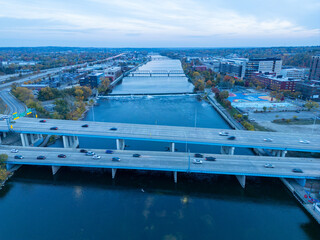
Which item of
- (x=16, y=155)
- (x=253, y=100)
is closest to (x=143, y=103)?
(x=253, y=100)

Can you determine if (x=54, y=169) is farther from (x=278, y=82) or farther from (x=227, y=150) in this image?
(x=278, y=82)

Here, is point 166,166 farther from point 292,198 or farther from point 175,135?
point 292,198

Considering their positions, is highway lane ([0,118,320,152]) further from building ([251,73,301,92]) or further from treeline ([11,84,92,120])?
building ([251,73,301,92])

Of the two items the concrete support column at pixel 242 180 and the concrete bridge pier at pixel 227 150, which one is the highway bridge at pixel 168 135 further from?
the concrete support column at pixel 242 180

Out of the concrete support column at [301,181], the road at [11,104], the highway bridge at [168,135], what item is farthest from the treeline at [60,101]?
the concrete support column at [301,181]

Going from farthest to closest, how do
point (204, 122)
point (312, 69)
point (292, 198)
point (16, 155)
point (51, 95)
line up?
point (312, 69) → point (51, 95) → point (204, 122) → point (16, 155) → point (292, 198)

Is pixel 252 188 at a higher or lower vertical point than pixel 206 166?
lower
